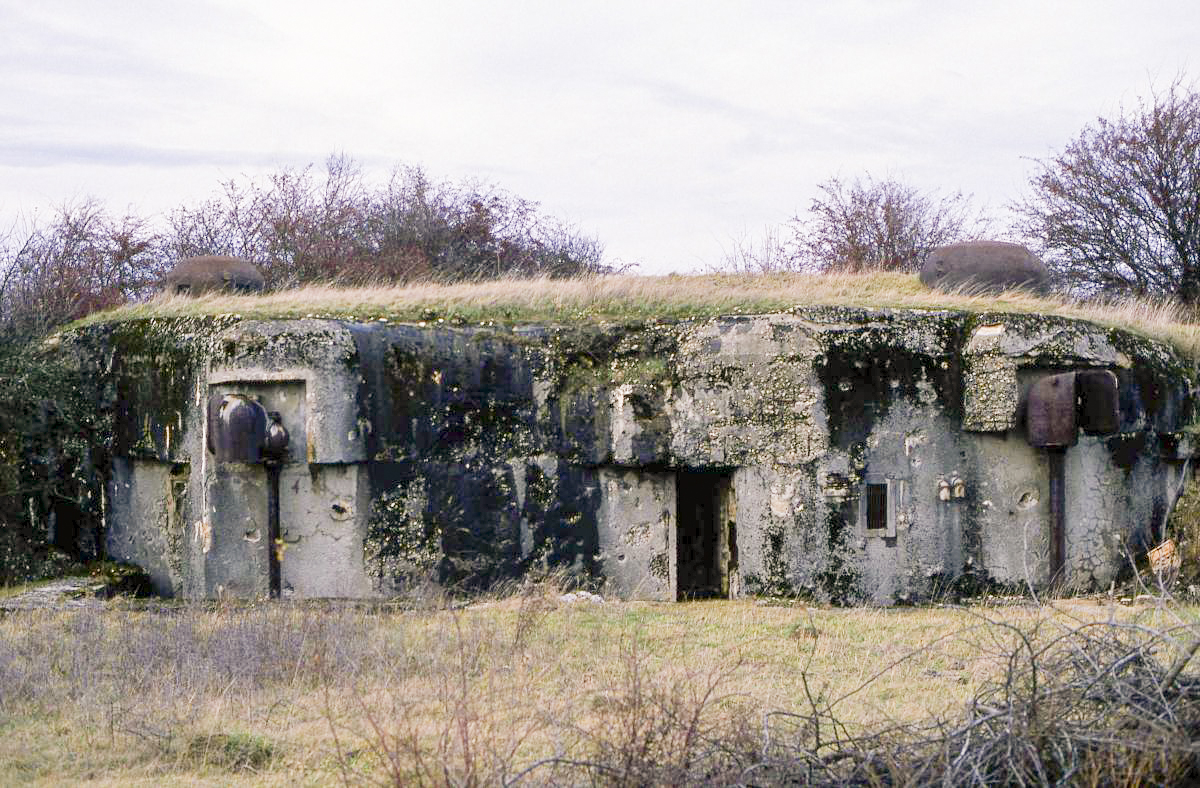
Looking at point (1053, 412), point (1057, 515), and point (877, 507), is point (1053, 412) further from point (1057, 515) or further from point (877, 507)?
point (877, 507)

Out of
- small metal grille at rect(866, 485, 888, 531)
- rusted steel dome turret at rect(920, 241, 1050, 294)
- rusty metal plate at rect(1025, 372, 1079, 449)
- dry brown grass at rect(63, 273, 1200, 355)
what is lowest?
small metal grille at rect(866, 485, 888, 531)

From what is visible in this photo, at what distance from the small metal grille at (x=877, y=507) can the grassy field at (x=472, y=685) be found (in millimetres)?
751

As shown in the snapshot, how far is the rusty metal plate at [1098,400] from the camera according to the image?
955cm

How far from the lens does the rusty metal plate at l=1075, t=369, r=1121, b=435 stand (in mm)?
9555

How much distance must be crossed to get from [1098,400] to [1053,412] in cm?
36

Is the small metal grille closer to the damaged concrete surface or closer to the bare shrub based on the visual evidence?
the damaged concrete surface

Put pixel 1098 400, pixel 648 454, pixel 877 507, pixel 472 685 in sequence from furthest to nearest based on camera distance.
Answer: pixel 648 454
pixel 877 507
pixel 1098 400
pixel 472 685

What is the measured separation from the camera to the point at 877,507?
9781 millimetres

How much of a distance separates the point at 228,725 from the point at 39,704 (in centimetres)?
114

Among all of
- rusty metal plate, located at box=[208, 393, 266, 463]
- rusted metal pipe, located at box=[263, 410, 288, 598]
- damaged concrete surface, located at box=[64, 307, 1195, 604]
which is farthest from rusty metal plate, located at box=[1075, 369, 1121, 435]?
rusty metal plate, located at box=[208, 393, 266, 463]

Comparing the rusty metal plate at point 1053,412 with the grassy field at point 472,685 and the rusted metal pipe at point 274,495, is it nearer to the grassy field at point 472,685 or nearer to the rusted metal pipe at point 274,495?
the grassy field at point 472,685

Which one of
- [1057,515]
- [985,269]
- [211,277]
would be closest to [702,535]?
[1057,515]

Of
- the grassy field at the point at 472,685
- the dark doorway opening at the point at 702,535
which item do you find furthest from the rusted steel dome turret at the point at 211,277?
the dark doorway opening at the point at 702,535

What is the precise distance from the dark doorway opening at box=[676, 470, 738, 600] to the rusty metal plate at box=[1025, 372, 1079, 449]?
2.46 metres
